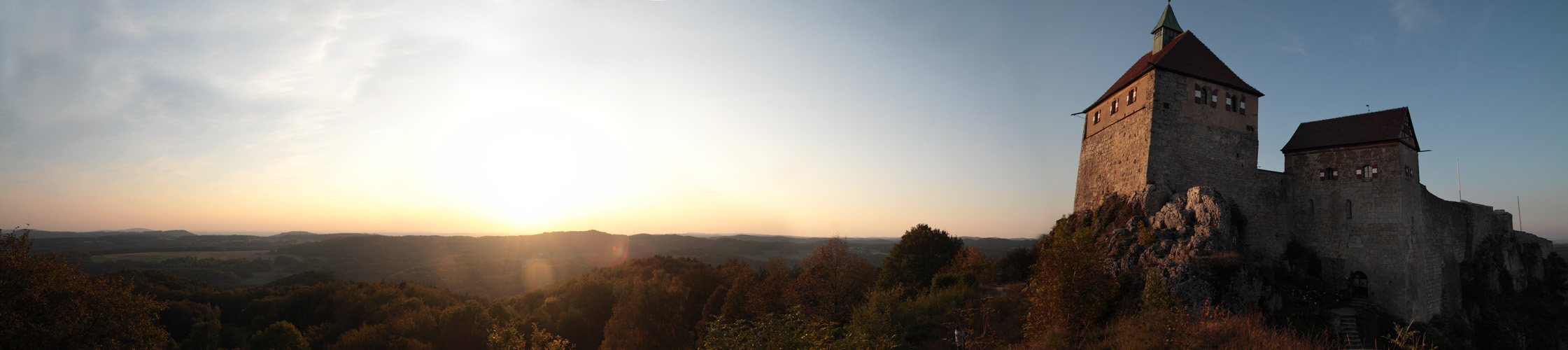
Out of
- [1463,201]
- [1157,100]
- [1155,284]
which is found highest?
[1157,100]

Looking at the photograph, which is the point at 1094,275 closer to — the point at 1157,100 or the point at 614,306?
the point at 1157,100

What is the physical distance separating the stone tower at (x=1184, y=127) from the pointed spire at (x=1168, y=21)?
6.71ft

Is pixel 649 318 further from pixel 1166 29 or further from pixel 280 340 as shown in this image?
pixel 1166 29

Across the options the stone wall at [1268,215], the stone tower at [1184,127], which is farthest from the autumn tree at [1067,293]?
the stone wall at [1268,215]

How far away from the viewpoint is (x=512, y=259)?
105 metres

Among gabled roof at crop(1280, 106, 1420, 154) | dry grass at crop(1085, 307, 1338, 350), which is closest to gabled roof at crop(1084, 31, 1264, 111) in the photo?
gabled roof at crop(1280, 106, 1420, 154)

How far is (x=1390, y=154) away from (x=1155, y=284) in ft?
65.0

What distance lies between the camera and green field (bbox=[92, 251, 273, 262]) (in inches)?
3034

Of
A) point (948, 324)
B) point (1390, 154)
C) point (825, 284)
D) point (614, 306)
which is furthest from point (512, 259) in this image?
point (1390, 154)

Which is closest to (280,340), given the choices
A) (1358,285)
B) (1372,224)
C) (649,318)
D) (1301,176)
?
(649,318)

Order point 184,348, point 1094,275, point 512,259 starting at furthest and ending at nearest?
point 512,259 → point 184,348 → point 1094,275

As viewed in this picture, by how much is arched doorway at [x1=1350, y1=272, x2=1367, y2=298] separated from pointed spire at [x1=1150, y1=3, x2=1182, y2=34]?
595 inches

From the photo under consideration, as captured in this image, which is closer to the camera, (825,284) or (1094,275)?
(1094,275)

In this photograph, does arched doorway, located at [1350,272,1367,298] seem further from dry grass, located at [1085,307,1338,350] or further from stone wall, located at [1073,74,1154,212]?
dry grass, located at [1085,307,1338,350]
